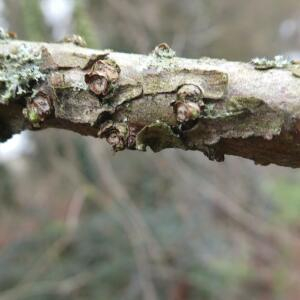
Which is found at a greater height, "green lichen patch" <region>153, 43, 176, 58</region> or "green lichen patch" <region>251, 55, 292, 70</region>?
"green lichen patch" <region>153, 43, 176, 58</region>

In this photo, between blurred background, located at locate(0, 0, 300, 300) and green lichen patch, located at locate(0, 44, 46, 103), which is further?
blurred background, located at locate(0, 0, 300, 300)

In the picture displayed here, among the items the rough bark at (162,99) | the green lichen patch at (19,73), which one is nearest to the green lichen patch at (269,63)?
the rough bark at (162,99)

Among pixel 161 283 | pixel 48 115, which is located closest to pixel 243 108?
pixel 48 115

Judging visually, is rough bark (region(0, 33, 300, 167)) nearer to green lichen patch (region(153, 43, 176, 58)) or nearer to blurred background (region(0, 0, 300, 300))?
green lichen patch (region(153, 43, 176, 58))

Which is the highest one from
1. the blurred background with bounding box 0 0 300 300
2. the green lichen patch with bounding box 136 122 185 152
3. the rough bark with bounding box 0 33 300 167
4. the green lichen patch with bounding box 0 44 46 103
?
the blurred background with bounding box 0 0 300 300

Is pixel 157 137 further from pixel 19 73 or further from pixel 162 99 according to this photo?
pixel 19 73

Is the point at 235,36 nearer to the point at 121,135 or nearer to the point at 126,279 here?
the point at 126,279

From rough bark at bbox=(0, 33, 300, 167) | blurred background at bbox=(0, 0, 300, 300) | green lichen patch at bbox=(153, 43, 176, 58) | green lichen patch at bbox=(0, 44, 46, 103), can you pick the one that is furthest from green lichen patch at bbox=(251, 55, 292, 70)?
blurred background at bbox=(0, 0, 300, 300)

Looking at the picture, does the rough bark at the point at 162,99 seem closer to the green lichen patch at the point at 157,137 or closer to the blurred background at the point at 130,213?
the green lichen patch at the point at 157,137
